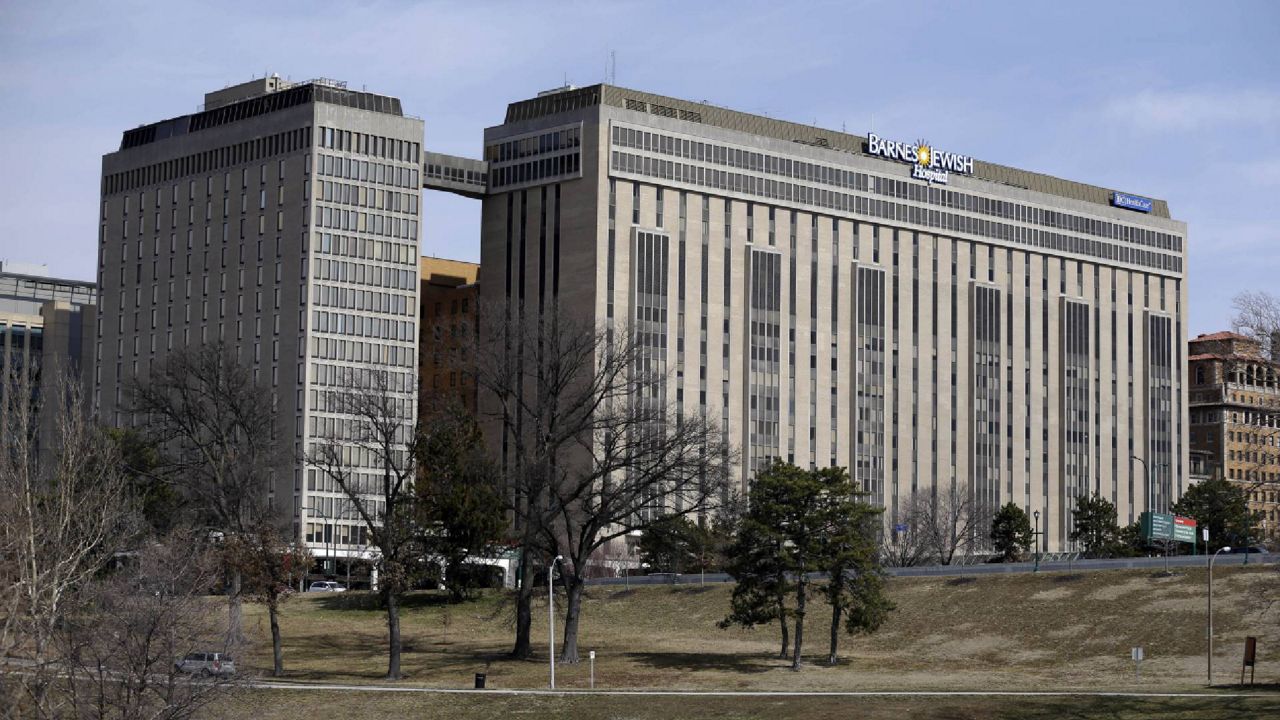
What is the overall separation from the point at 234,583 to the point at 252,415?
17.5 metres

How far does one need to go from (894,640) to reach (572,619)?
2304 cm

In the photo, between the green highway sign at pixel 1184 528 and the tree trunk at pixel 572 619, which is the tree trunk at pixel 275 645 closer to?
the tree trunk at pixel 572 619

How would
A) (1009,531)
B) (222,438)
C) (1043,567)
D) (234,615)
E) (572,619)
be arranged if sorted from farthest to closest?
1. (1009,531)
2. (1043,567)
3. (222,438)
4. (572,619)
5. (234,615)

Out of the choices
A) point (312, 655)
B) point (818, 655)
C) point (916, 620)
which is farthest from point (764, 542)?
point (312, 655)

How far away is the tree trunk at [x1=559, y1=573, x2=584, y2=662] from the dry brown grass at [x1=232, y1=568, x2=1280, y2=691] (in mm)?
2054

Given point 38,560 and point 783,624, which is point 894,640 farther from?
point 38,560

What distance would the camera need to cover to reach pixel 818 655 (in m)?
118

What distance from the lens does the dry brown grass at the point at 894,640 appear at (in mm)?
105688

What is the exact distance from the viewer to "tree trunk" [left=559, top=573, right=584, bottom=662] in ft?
373

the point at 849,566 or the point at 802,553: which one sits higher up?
the point at 802,553

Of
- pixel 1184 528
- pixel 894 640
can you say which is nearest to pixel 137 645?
pixel 894 640

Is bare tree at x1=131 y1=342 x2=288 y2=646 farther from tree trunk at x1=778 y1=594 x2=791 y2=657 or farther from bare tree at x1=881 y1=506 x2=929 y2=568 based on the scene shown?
bare tree at x1=881 y1=506 x2=929 y2=568

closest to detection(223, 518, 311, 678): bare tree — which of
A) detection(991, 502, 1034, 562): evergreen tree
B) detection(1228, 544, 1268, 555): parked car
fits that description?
detection(1228, 544, 1268, 555): parked car

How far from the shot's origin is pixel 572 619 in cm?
11438
